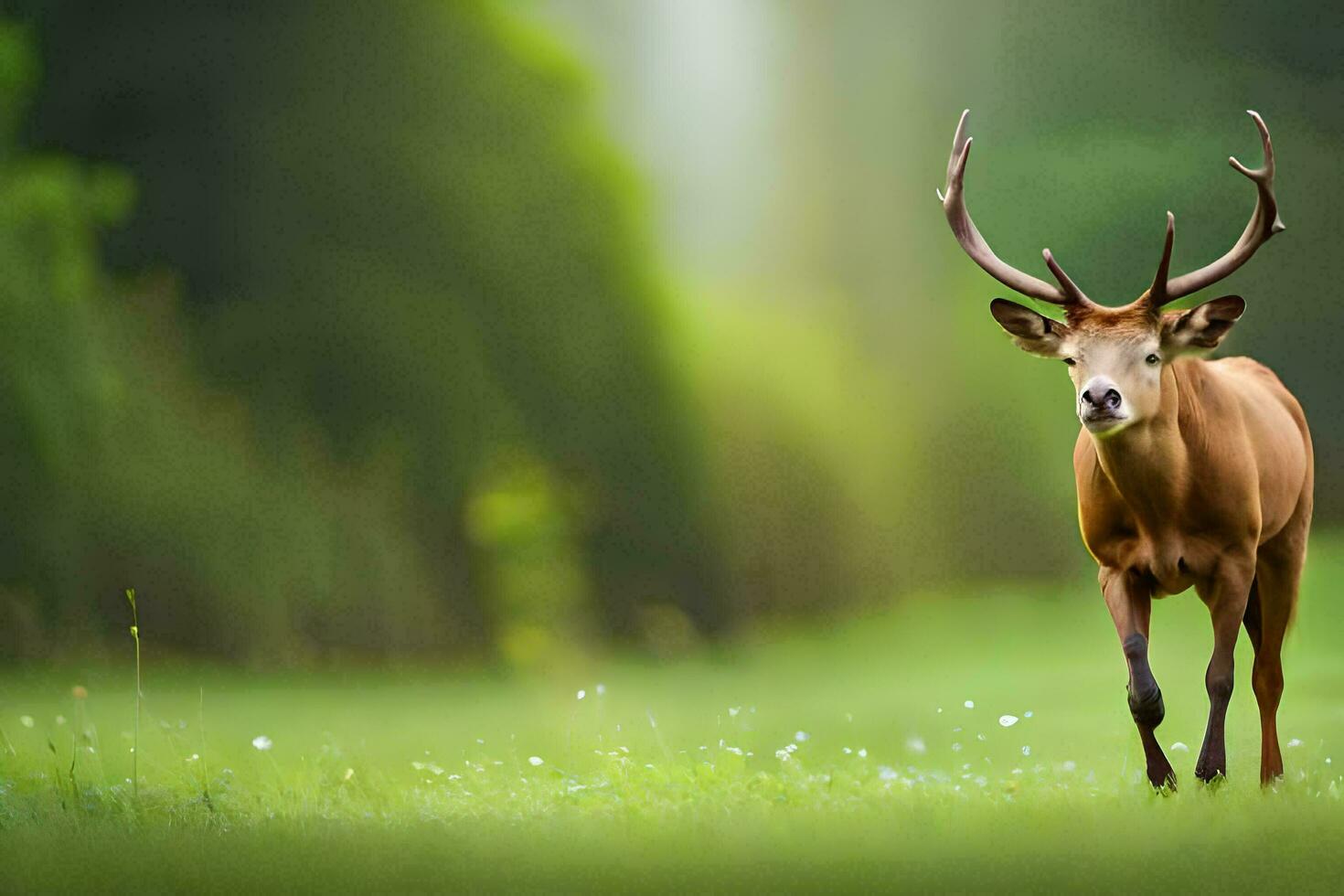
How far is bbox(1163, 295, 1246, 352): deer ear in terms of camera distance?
4828mm

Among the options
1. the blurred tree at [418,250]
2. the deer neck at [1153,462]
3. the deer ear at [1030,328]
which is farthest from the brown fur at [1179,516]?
the blurred tree at [418,250]

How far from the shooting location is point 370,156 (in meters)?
9.01

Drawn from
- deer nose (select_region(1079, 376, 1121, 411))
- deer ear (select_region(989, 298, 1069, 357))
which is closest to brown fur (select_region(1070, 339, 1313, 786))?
deer ear (select_region(989, 298, 1069, 357))

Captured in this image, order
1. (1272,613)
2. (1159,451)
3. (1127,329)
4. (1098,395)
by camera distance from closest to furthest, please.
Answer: (1098,395), (1127,329), (1159,451), (1272,613)

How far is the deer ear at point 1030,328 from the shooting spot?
4918 mm

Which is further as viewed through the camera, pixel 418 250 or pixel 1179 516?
pixel 418 250

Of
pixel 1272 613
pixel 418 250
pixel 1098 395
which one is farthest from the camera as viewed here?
pixel 418 250

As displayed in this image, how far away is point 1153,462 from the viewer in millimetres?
4926

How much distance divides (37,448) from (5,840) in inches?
159

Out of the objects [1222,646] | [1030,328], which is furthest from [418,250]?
[1222,646]

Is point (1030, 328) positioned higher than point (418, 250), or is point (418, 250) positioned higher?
point (418, 250)

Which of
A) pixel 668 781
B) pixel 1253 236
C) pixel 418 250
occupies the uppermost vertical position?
pixel 418 250

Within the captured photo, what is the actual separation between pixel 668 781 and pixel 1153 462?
1.78m

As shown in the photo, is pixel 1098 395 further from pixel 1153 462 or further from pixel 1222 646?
pixel 1222 646
